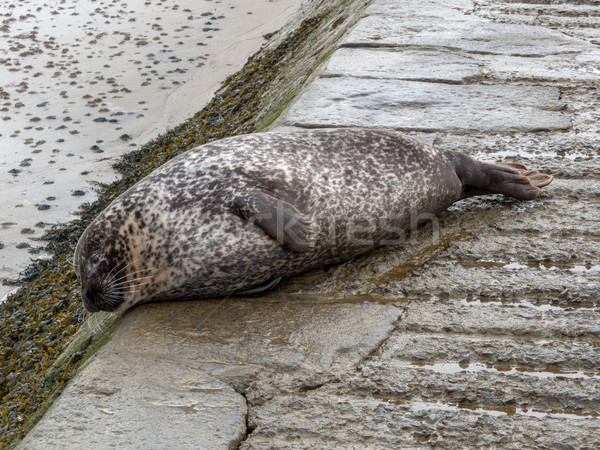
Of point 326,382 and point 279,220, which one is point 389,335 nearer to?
point 326,382

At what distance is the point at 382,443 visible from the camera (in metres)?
2.90

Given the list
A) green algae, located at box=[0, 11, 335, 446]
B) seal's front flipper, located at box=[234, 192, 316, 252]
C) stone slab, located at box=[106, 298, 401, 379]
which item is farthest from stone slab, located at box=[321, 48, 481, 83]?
stone slab, located at box=[106, 298, 401, 379]

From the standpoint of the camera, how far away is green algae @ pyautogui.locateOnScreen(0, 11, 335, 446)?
4562 millimetres

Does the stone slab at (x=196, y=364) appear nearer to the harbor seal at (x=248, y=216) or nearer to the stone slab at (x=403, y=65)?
the harbor seal at (x=248, y=216)

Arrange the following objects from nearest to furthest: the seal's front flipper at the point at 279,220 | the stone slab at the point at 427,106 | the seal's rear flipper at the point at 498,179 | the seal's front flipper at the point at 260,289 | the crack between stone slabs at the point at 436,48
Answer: the seal's front flipper at the point at 279,220 → the seal's front flipper at the point at 260,289 → the seal's rear flipper at the point at 498,179 → the stone slab at the point at 427,106 → the crack between stone slabs at the point at 436,48

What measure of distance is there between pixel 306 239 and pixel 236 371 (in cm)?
75

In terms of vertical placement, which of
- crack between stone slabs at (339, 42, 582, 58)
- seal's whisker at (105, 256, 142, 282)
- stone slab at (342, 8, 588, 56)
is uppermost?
stone slab at (342, 8, 588, 56)

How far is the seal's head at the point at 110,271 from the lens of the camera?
3928mm

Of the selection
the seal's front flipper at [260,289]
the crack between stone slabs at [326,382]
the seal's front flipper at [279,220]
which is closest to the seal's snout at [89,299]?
the seal's front flipper at [260,289]

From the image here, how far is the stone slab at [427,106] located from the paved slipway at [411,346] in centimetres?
4

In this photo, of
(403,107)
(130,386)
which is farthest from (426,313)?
(403,107)

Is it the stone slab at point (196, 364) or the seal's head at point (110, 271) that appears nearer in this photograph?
the stone slab at point (196, 364)

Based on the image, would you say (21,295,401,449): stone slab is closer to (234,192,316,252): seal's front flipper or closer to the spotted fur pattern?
the spotted fur pattern

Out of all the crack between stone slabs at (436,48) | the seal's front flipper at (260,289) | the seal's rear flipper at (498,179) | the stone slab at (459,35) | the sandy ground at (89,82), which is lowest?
the sandy ground at (89,82)
